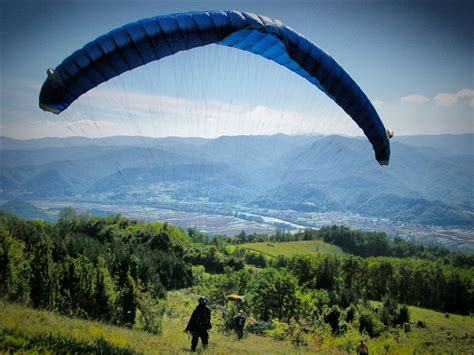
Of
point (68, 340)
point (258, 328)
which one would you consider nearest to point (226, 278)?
point (258, 328)

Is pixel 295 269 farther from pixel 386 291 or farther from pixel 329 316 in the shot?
pixel 329 316

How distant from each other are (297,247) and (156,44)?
107m

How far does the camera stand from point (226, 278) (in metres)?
48.8

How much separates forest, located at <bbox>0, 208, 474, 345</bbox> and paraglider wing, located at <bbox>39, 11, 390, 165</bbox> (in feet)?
29.2

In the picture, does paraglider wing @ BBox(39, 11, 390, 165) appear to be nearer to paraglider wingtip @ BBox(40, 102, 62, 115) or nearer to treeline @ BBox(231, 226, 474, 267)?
paraglider wingtip @ BBox(40, 102, 62, 115)

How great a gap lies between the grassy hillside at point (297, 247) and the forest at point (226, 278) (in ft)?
17.3

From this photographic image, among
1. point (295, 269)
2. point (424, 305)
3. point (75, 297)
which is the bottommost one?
point (424, 305)

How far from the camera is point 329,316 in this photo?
110ft

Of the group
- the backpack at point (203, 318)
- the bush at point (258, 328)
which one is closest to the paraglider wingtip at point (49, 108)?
the backpack at point (203, 318)

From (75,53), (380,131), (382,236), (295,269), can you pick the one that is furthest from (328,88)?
(382,236)

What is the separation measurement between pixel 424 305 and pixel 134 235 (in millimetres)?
60893

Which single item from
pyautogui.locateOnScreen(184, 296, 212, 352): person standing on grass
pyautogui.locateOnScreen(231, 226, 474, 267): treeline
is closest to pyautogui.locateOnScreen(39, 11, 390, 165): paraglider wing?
pyautogui.locateOnScreen(184, 296, 212, 352): person standing on grass

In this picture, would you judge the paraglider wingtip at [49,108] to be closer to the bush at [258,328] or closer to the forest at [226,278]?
the forest at [226,278]

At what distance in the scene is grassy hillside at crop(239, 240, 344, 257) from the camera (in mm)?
104625
